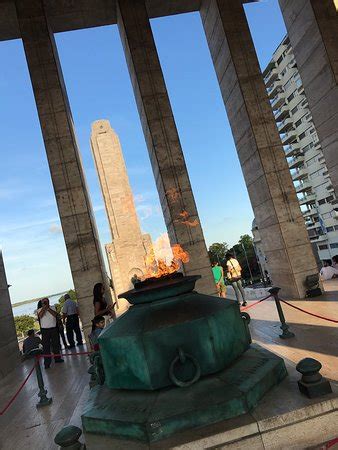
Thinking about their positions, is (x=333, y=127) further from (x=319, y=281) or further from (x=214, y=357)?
(x=214, y=357)

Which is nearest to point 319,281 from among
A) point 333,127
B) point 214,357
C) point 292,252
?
point 292,252

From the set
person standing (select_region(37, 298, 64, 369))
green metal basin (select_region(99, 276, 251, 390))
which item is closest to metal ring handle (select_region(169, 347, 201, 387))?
green metal basin (select_region(99, 276, 251, 390))

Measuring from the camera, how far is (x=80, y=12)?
13789 mm

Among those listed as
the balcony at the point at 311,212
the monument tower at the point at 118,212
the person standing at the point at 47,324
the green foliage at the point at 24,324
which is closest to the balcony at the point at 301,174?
the balcony at the point at 311,212

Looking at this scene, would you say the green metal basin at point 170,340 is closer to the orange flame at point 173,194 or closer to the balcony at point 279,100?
the orange flame at point 173,194

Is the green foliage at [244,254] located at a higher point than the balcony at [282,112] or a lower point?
lower

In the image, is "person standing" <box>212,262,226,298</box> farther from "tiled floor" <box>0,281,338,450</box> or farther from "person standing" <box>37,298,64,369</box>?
"person standing" <box>37,298,64,369</box>

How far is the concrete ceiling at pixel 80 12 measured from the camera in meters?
13.1

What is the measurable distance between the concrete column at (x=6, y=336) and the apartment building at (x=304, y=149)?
4832cm

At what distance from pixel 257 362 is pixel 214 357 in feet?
2.08

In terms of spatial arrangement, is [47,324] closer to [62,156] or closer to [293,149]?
[62,156]

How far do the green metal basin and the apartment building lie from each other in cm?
5160

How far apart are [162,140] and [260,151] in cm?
368

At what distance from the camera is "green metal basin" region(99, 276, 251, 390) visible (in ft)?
11.7
